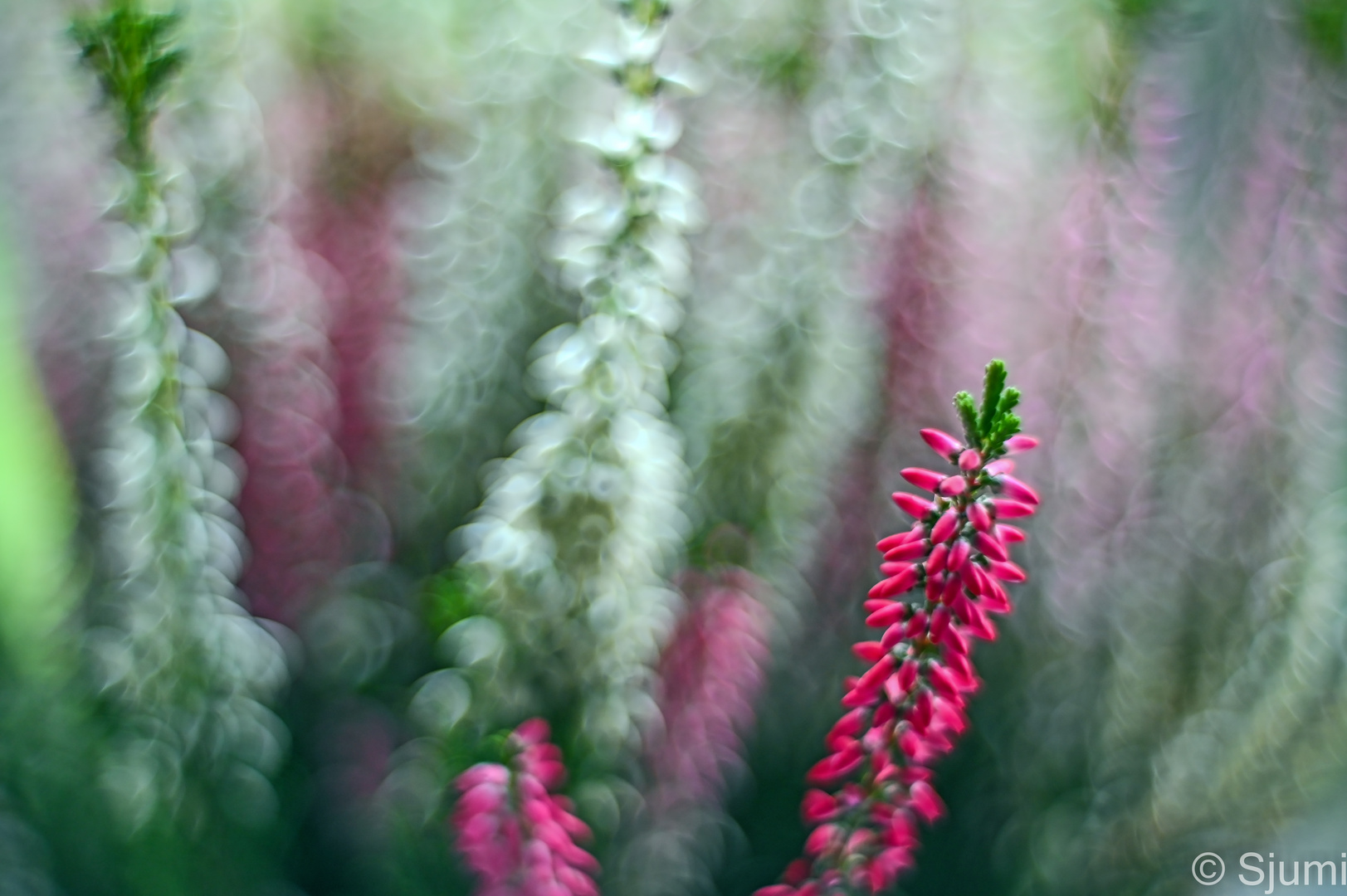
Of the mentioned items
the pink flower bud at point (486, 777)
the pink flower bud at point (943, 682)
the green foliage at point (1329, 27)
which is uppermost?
the green foliage at point (1329, 27)

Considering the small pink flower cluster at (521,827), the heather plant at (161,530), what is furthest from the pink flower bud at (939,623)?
the heather plant at (161,530)

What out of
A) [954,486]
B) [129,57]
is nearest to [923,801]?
[954,486]

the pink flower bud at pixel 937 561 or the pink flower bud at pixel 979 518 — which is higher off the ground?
the pink flower bud at pixel 979 518

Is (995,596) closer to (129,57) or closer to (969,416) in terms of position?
(969,416)

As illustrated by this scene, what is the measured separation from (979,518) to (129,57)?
11.5 inches

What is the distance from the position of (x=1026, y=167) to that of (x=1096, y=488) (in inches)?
6.8

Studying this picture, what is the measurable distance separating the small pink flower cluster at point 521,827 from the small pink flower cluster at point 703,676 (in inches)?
3.9

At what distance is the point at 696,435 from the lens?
1.53ft

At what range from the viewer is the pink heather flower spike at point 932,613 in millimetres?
226

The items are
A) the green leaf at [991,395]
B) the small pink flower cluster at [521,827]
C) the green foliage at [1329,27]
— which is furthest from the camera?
the green foliage at [1329,27]

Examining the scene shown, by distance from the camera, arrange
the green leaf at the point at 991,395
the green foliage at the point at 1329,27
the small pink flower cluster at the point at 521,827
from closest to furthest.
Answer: the green leaf at the point at 991,395
the small pink flower cluster at the point at 521,827
the green foliage at the point at 1329,27

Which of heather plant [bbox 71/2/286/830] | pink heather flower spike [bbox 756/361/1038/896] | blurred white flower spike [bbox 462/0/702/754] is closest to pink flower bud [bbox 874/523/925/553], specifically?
pink heather flower spike [bbox 756/361/1038/896]

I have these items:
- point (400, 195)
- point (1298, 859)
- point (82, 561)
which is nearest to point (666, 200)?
point (400, 195)

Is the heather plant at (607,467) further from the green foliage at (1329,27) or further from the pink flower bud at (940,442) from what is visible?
the green foliage at (1329,27)
